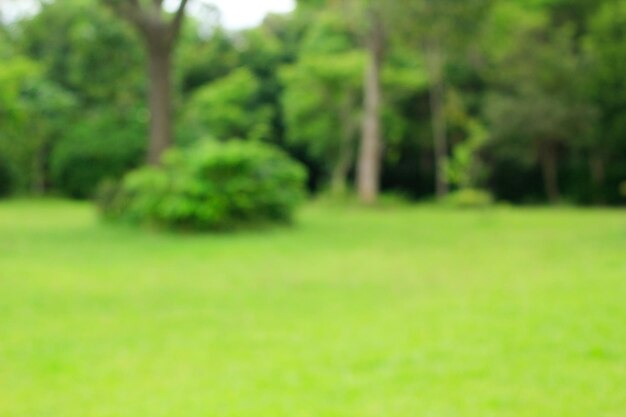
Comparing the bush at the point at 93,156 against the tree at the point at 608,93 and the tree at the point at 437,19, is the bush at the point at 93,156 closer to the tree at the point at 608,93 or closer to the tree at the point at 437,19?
the tree at the point at 437,19

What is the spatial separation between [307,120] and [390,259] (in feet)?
58.8

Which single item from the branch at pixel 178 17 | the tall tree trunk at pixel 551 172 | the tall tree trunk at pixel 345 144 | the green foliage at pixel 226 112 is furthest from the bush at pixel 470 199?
the branch at pixel 178 17

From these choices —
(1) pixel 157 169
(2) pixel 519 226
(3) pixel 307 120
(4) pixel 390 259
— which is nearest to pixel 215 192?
(1) pixel 157 169

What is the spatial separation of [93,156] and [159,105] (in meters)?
12.7

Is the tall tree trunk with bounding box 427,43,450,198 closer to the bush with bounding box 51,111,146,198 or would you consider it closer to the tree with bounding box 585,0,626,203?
the tree with bounding box 585,0,626,203

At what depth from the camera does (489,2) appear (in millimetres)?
19031

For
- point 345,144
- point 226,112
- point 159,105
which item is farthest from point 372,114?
point 159,105

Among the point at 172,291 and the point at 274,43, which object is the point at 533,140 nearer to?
the point at 274,43

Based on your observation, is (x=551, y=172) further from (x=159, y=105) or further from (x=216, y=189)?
(x=216, y=189)

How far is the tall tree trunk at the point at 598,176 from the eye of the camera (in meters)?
25.0

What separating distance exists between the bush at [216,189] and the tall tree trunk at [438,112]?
1065 cm

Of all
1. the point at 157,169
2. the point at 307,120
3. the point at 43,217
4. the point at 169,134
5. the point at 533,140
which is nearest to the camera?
the point at 157,169

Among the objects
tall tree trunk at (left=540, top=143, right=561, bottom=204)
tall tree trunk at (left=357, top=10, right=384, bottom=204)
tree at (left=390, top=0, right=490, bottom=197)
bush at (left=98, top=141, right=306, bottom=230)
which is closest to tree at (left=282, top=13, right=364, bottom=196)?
tall tree trunk at (left=357, top=10, right=384, bottom=204)

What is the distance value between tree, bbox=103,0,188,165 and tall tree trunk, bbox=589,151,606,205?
14.4 meters
